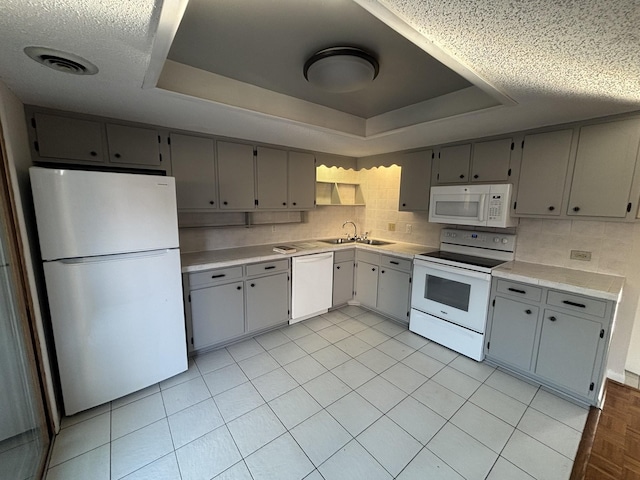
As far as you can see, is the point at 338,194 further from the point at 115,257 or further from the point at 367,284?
the point at 115,257

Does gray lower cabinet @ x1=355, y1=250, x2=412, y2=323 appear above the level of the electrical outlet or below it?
below

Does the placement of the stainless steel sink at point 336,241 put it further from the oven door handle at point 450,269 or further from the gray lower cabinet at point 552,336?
the gray lower cabinet at point 552,336

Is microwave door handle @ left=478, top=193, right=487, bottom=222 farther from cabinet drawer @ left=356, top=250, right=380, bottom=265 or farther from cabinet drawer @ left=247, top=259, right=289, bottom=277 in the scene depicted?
cabinet drawer @ left=247, top=259, right=289, bottom=277

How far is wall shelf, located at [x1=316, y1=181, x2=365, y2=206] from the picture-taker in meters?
3.90

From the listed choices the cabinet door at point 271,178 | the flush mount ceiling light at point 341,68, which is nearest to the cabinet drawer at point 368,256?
the cabinet door at point 271,178

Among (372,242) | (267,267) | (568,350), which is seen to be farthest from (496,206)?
(267,267)

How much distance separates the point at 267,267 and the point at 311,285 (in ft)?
2.25

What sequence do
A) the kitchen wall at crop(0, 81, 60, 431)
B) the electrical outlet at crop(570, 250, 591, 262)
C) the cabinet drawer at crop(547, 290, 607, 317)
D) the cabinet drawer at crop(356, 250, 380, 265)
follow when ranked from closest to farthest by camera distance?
the kitchen wall at crop(0, 81, 60, 431)
the cabinet drawer at crop(547, 290, 607, 317)
the electrical outlet at crop(570, 250, 591, 262)
the cabinet drawer at crop(356, 250, 380, 265)

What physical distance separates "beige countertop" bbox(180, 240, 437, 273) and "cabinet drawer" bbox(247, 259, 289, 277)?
5 cm

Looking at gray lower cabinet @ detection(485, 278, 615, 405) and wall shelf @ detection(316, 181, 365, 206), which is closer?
gray lower cabinet @ detection(485, 278, 615, 405)

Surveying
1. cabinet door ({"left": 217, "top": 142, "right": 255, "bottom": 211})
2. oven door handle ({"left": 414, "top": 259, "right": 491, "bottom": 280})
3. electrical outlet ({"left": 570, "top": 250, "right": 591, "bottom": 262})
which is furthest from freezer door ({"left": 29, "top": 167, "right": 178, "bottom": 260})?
electrical outlet ({"left": 570, "top": 250, "right": 591, "bottom": 262})

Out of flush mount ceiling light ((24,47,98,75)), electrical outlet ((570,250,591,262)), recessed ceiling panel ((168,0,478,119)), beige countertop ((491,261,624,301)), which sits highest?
recessed ceiling panel ((168,0,478,119))

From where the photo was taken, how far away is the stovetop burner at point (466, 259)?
100 inches

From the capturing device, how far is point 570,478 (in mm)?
1487
